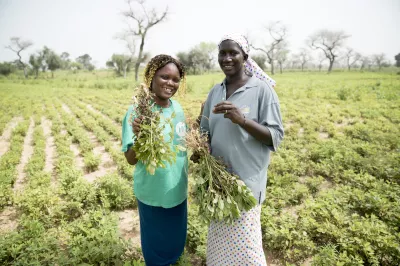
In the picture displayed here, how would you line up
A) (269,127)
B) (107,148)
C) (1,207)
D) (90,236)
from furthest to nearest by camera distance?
(107,148) < (1,207) < (90,236) < (269,127)

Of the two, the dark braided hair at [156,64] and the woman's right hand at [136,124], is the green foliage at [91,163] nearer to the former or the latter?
A: the dark braided hair at [156,64]

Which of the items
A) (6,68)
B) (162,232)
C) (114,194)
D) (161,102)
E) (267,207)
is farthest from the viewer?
(6,68)

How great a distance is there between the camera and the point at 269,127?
1.67 meters

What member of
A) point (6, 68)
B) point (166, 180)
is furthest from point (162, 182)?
point (6, 68)

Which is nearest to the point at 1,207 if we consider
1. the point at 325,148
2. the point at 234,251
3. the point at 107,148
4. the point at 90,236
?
the point at 90,236

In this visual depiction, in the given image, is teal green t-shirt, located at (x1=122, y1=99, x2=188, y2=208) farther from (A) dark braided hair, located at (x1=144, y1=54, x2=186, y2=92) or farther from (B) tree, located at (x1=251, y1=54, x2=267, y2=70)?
(B) tree, located at (x1=251, y1=54, x2=267, y2=70)

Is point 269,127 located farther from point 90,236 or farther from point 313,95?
point 313,95

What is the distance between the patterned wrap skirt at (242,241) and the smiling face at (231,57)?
1.09 metres

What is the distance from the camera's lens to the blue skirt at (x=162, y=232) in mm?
2055

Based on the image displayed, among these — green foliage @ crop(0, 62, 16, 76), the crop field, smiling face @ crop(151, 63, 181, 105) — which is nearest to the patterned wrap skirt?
the crop field

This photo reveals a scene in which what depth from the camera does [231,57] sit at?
1738 millimetres

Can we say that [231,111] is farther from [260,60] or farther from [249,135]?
[260,60]

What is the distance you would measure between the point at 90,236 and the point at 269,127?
245cm

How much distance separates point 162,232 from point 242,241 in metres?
0.71
